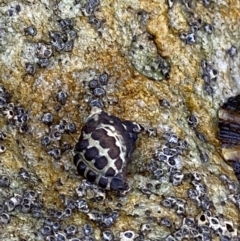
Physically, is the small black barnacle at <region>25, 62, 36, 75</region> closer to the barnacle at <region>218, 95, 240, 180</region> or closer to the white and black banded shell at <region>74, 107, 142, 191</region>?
the white and black banded shell at <region>74, 107, 142, 191</region>

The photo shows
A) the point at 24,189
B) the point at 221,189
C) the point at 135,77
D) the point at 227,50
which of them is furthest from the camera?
the point at 227,50

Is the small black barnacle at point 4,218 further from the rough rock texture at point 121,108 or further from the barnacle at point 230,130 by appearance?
the barnacle at point 230,130

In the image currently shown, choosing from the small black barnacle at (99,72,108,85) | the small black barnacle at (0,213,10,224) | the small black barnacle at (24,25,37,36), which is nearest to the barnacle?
the small black barnacle at (99,72,108,85)

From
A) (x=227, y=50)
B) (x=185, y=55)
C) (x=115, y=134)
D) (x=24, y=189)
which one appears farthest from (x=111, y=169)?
(x=227, y=50)

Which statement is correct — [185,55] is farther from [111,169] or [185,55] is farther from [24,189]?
[24,189]

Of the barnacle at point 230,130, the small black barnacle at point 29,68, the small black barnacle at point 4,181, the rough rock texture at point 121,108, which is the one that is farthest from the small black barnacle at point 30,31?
the barnacle at point 230,130

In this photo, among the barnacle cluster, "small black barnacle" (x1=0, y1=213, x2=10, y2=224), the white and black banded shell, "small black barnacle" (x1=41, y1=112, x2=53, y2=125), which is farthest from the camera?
the barnacle cluster

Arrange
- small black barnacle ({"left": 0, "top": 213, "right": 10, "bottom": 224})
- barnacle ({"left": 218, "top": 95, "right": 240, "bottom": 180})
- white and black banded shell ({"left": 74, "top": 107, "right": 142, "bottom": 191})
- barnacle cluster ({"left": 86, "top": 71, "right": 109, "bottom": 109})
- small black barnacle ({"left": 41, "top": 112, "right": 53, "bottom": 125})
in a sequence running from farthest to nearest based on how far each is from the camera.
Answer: barnacle ({"left": 218, "top": 95, "right": 240, "bottom": 180}) < barnacle cluster ({"left": 86, "top": 71, "right": 109, "bottom": 109}) < small black barnacle ({"left": 41, "top": 112, "right": 53, "bottom": 125}) < white and black banded shell ({"left": 74, "top": 107, "right": 142, "bottom": 191}) < small black barnacle ({"left": 0, "top": 213, "right": 10, "bottom": 224})
